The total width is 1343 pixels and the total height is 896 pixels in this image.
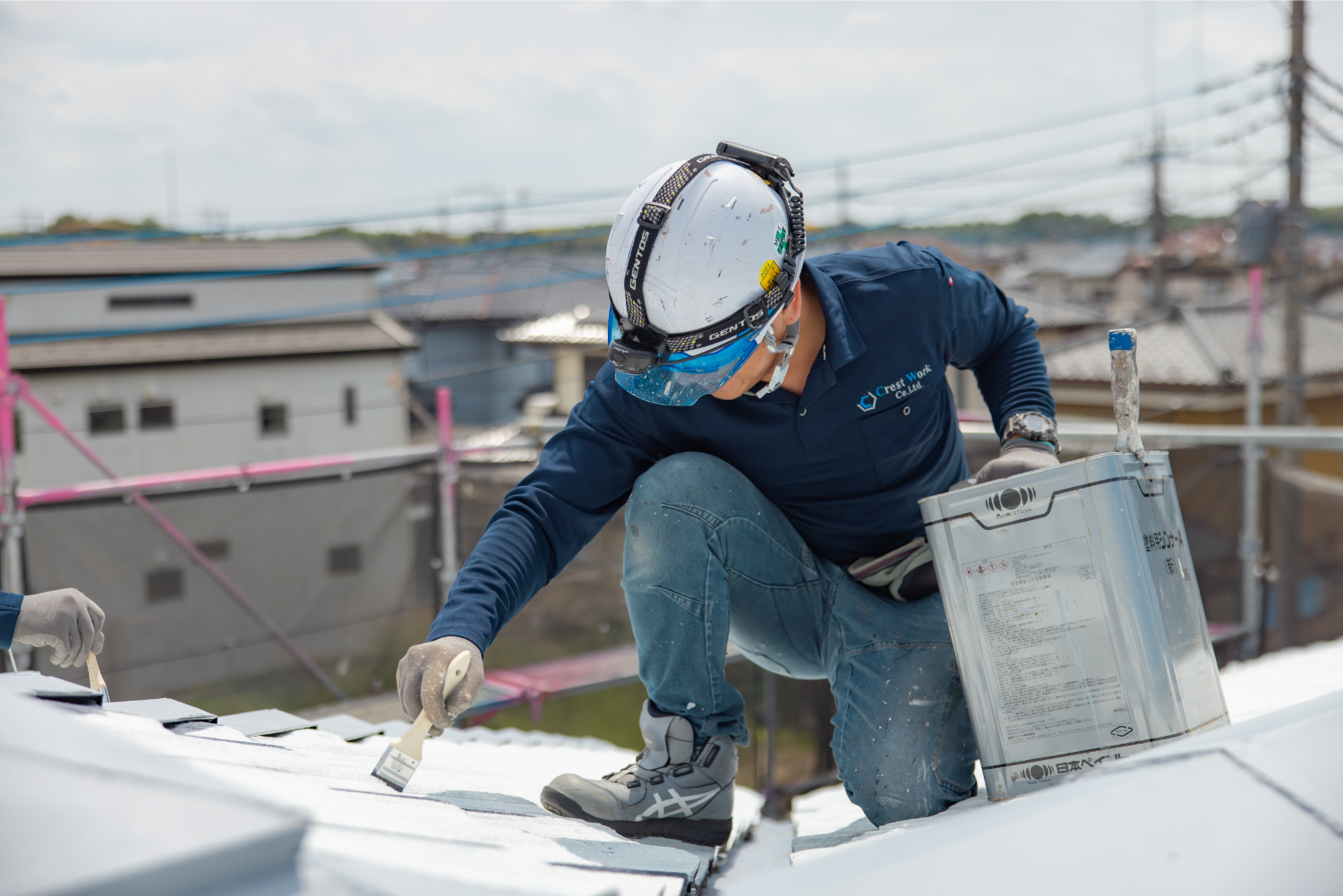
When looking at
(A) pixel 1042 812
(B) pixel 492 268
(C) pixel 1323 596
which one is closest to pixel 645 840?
(A) pixel 1042 812

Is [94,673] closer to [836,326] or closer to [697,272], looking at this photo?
[697,272]

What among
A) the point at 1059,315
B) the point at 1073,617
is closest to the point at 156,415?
the point at 1059,315

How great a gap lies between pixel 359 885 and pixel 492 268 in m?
25.7

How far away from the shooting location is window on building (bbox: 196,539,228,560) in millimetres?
4805

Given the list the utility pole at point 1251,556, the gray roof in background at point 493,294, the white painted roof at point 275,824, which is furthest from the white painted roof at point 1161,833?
the gray roof in background at point 493,294

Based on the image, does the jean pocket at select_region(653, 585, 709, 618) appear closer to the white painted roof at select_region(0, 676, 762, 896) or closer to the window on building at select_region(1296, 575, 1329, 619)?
the white painted roof at select_region(0, 676, 762, 896)

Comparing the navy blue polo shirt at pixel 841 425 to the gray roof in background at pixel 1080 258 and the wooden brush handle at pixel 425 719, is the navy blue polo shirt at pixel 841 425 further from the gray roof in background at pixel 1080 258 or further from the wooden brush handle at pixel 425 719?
the gray roof in background at pixel 1080 258

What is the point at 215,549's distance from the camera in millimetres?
4859

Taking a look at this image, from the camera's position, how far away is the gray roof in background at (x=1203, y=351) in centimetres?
1298

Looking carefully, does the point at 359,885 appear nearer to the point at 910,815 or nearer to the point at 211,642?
the point at 910,815

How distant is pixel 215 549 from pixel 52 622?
10.7 ft

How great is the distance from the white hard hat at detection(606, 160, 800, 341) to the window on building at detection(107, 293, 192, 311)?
19.2 metres

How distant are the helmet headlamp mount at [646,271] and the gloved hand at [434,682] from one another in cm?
56

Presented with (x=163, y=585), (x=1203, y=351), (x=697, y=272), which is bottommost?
(x=163, y=585)
